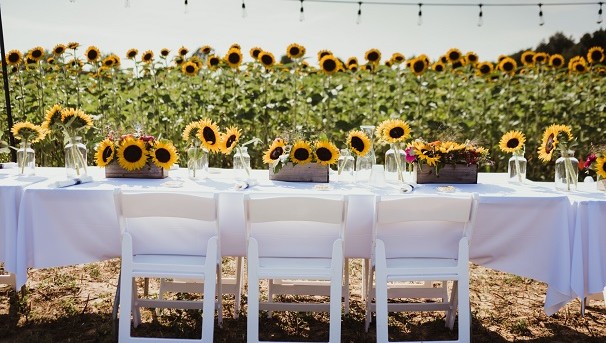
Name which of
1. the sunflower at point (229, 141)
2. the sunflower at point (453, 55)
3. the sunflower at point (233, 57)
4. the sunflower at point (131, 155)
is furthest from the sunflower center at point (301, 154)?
the sunflower at point (453, 55)

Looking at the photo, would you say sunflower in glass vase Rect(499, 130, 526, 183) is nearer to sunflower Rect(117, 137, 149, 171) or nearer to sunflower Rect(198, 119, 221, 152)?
sunflower Rect(198, 119, 221, 152)

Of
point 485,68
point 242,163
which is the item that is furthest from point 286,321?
point 485,68

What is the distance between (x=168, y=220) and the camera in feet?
10.5

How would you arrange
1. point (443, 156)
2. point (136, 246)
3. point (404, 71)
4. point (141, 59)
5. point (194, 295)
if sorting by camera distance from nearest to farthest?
1. point (136, 246)
2. point (443, 156)
3. point (194, 295)
4. point (141, 59)
5. point (404, 71)

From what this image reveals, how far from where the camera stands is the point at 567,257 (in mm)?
3146

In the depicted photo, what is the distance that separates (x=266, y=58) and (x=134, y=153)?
3325 mm

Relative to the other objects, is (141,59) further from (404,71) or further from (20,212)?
(20,212)

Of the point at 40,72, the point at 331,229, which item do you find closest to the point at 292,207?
the point at 331,229

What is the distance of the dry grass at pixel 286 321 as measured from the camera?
3.55 metres

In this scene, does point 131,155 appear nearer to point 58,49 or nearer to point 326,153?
point 326,153

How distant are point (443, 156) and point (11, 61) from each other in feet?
16.3

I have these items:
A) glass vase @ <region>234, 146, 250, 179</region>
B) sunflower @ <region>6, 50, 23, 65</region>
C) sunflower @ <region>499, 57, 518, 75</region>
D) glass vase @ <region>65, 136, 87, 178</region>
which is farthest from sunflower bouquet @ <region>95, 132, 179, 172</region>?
sunflower @ <region>499, 57, 518, 75</region>

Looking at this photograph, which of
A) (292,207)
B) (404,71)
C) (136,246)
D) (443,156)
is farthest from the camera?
(404,71)

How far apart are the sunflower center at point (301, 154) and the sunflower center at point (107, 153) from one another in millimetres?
1051
